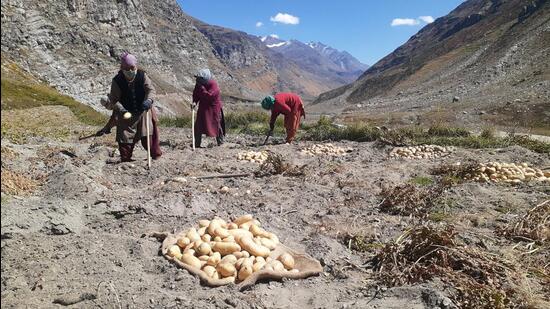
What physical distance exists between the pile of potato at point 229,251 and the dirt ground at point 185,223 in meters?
0.15

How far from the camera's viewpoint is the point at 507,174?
7262 mm

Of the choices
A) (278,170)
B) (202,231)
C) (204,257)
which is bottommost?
(204,257)

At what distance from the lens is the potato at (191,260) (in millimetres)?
3594

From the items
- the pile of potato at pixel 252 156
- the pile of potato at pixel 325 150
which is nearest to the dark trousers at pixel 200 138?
the pile of potato at pixel 252 156

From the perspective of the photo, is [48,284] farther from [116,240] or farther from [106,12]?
[106,12]

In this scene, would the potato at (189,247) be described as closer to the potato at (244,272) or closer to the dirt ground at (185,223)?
the dirt ground at (185,223)

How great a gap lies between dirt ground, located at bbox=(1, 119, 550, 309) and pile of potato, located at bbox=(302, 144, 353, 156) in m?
1.52

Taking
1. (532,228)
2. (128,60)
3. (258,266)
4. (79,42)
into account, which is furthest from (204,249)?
(79,42)

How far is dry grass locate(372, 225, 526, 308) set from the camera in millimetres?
3262

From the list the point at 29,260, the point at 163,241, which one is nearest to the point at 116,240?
the point at 163,241

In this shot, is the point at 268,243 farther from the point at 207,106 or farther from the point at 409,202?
the point at 207,106

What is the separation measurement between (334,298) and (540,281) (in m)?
1.59

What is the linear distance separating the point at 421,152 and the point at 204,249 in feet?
22.8

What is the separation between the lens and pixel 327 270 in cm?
387
